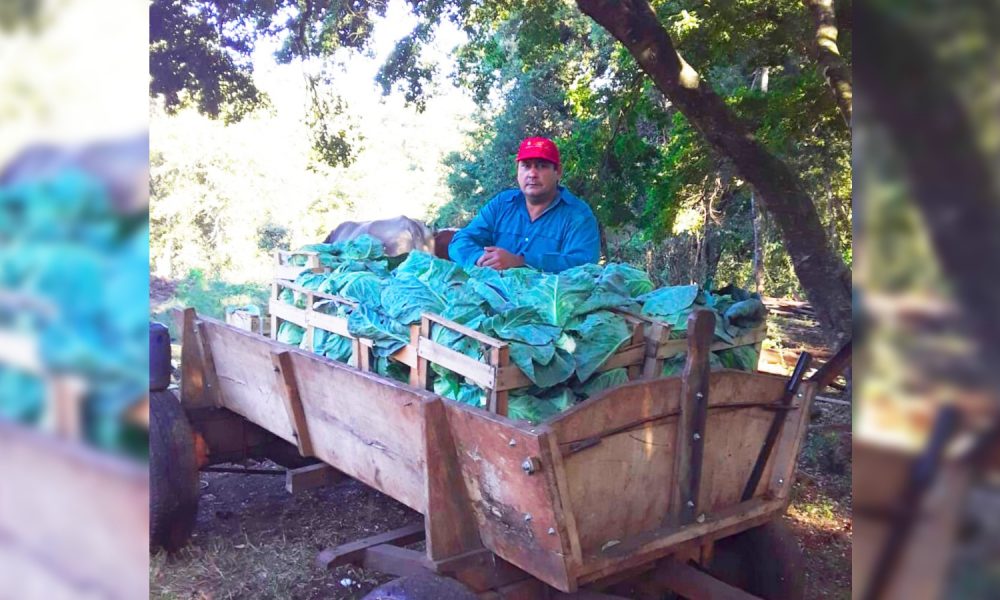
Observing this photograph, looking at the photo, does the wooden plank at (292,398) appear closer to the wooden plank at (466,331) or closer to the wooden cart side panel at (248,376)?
the wooden cart side panel at (248,376)

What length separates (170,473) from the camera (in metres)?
3.87

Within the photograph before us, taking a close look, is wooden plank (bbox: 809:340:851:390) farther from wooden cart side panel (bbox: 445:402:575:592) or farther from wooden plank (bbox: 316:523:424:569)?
wooden plank (bbox: 316:523:424:569)

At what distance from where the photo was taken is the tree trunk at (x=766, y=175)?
431 cm

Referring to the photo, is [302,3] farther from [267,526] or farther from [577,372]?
[577,372]

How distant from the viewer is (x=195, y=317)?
4.20 metres

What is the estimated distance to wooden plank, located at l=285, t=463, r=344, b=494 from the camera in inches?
132

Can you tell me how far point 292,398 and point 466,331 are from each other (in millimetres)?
1124

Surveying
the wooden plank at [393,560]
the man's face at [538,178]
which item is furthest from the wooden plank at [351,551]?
the man's face at [538,178]

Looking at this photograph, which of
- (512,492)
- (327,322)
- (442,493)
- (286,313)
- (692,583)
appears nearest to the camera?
(512,492)

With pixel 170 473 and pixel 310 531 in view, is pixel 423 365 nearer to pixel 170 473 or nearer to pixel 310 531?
pixel 170 473

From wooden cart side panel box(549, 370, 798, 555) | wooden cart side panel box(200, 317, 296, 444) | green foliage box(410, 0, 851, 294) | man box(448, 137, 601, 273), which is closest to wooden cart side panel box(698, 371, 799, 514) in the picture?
wooden cart side panel box(549, 370, 798, 555)

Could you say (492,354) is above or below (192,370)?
above

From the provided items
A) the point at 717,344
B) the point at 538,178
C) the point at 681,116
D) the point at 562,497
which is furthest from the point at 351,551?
the point at 681,116

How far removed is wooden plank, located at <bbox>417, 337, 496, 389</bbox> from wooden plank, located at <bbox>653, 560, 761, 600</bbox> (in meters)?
1.03
